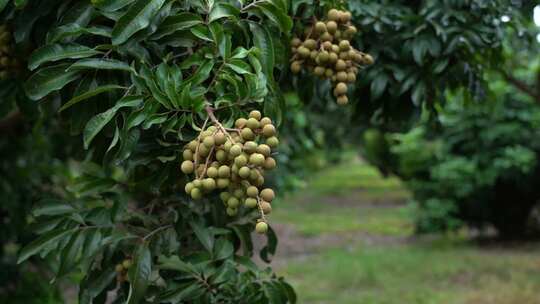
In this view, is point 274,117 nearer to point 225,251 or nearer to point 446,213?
point 225,251

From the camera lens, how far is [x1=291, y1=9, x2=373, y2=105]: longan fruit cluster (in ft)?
5.35

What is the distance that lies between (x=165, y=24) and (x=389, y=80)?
0.85 meters

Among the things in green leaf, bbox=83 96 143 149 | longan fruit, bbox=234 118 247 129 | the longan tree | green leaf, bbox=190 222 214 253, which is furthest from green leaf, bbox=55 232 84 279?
longan fruit, bbox=234 118 247 129

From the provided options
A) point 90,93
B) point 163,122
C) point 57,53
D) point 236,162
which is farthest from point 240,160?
point 57,53

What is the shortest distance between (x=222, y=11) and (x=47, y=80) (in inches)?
15.3

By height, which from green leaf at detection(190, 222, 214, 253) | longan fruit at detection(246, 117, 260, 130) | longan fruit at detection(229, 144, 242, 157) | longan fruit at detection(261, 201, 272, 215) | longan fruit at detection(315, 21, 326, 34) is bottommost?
green leaf at detection(190, 222, 214, 253)

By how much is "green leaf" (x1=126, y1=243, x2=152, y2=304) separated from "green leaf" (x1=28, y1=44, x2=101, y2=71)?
1.56 feet

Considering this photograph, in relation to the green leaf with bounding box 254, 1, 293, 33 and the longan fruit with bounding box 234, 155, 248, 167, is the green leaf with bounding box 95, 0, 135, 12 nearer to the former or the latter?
the green leaf with bounding box 254, 1, 293, 33

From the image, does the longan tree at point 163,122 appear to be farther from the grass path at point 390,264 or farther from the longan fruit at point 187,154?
the grass path at point 390,264

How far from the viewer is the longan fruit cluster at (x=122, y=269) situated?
5.44 ft

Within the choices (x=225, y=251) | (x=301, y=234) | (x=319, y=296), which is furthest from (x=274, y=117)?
(x=301, y=234)

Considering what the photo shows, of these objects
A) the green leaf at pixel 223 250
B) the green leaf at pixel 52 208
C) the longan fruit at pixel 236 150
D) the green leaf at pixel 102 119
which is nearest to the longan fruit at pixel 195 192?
the longan fruit at pixel 236 150

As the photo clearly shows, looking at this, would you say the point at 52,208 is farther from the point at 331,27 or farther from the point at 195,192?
the point at 331,27

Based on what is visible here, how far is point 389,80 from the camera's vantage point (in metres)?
2.01
